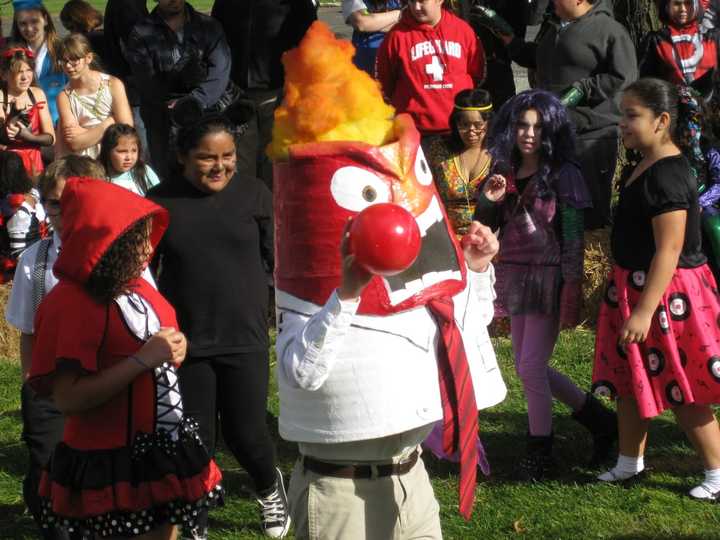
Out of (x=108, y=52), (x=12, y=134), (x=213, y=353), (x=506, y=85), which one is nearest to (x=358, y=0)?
(x=506, y=85)

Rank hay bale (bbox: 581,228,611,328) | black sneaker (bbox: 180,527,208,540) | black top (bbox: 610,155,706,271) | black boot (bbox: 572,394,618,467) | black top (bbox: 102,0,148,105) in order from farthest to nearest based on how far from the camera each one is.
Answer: black top (bbox: 102,0,148,105)
hay bale (bbox: 581,228,611,328)
black boot (bbox: 572,394,618,467)
black top (bbox: 610,155,706,271)
black sneaker (bbox: 180,527,208,540)

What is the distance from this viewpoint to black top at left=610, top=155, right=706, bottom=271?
191 inches

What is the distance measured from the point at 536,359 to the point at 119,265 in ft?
7.99

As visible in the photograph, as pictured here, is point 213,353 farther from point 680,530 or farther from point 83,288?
point 680,530

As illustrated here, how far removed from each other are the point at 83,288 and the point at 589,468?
2.95 metres

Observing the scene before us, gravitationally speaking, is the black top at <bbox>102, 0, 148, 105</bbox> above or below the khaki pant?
below

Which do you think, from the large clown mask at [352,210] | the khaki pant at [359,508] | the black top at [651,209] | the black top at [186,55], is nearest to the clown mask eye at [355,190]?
the large clown mask at [352,210]

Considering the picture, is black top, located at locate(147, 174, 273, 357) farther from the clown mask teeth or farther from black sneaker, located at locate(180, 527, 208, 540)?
the clown mask teeth

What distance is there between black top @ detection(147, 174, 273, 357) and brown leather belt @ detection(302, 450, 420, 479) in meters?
1.35

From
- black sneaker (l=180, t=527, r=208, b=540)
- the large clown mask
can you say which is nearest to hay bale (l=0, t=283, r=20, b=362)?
black sneaker (l=180, t=527, r=208, b=540)

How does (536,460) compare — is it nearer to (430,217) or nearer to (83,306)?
(430,217)

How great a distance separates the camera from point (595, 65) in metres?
7.39

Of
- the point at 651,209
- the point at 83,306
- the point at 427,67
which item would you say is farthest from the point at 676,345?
the point at 427,67

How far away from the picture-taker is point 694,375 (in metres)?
5.07
